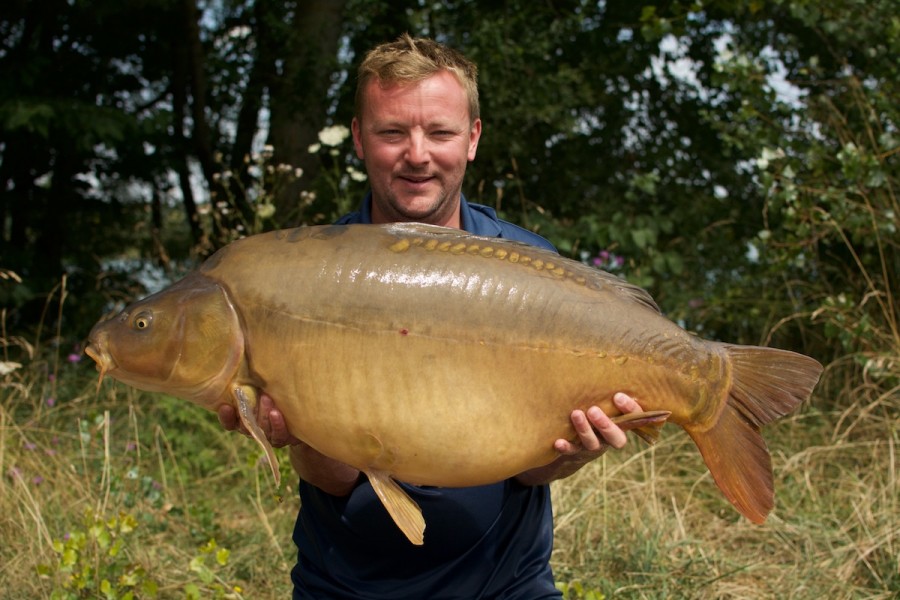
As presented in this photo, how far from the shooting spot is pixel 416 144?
87.0 inches

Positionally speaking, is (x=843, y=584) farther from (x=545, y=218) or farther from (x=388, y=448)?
(x=545, y=218)

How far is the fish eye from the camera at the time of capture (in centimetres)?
176

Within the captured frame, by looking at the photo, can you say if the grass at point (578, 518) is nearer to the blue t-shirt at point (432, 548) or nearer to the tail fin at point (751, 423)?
the blue t-shirt at point (432, 548)

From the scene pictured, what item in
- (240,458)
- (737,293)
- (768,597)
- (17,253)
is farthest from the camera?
Result: (17,253)

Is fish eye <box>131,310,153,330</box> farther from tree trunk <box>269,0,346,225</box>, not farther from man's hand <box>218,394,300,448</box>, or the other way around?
tree trunk <box>269,0,346,225</box>

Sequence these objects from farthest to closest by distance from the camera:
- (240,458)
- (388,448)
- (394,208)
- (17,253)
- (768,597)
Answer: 1. (17,253)
2. (240,458)
3. (768,597)
4. (394,208)
5. (388,448)

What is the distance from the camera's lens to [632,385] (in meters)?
1.74

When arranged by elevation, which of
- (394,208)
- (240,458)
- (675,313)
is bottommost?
(240,458)

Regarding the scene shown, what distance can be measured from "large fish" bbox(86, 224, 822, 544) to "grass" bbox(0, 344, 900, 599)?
45.1 inches

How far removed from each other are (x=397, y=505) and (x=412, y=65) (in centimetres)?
102

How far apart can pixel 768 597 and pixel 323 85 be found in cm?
467

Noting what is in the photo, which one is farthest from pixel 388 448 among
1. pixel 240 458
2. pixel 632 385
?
pixel 240 458

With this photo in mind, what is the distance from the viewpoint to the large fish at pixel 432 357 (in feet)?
5.54

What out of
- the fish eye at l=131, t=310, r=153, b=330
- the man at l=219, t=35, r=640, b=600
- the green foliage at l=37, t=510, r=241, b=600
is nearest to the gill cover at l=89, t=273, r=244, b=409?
the fish eye at l=131, t=310, r=153, b=330
